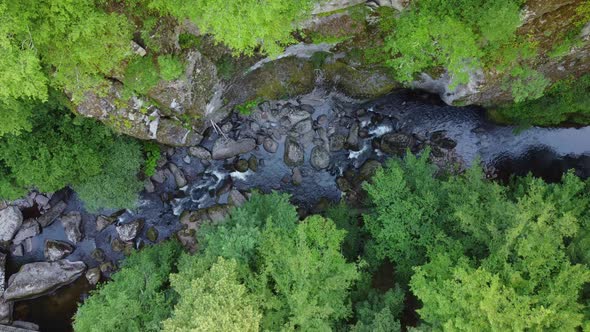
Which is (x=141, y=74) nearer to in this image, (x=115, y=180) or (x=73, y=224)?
(x=115, y=180)

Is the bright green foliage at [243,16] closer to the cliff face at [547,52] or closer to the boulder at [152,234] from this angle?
the cliff face at [547,52]

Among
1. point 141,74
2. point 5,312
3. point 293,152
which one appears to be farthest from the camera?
point 293,152

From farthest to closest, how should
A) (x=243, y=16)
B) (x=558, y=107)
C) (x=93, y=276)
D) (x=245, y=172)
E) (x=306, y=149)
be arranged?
(x=245, y=172)
(x=306, y=149)
(x=93, y=276)
(x=558, y=107)
(x=243, y=16)

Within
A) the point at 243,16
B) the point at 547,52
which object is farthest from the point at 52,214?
the point at 547,52

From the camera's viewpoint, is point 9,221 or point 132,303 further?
point 9,221

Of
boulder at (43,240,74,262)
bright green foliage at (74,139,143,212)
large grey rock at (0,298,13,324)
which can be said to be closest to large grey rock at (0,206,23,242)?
boulder at (43,240,74,262)

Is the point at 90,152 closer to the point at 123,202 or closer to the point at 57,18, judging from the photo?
the point at 123,202

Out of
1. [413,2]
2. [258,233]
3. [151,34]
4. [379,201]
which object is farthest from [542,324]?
[151,34]

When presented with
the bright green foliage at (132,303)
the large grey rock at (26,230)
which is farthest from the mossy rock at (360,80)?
the large grey rock at (26,230)

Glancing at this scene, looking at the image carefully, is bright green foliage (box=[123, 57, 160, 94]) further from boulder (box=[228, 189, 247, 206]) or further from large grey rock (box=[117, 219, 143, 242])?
large grey rock (box=[117, 219, 143, 242])
